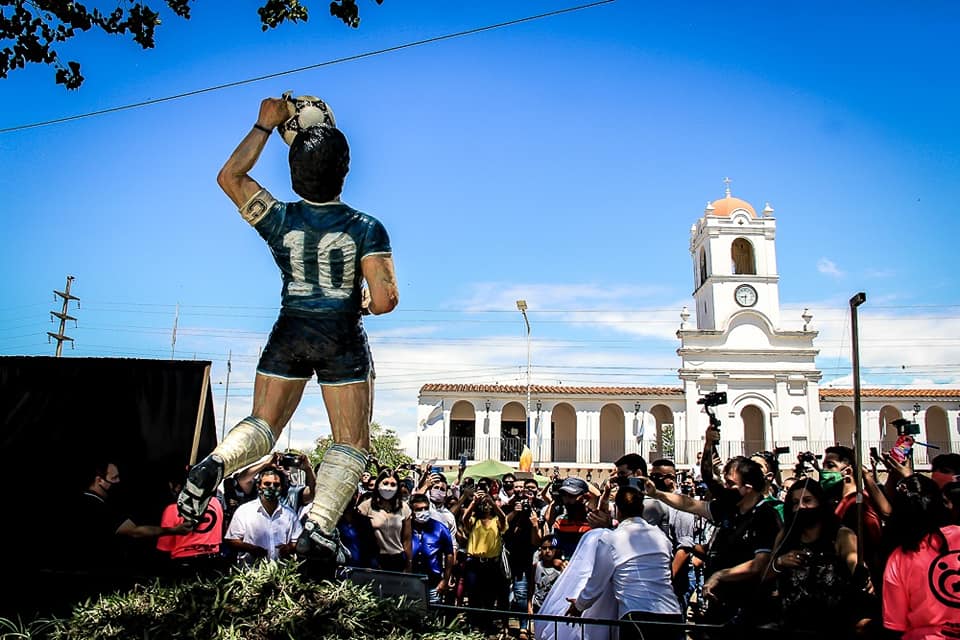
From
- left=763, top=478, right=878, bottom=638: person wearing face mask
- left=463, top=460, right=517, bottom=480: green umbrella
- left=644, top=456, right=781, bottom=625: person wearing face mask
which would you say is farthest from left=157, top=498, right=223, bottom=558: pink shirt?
left=463, top=460, right=517, bottom=480: green umbrella

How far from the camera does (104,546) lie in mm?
5359

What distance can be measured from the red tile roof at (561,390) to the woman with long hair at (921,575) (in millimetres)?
38171

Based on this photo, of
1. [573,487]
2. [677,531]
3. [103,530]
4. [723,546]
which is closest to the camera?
[103,530]

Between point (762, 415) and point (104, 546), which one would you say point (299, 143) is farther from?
point (762, 415)

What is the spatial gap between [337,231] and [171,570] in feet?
6.66

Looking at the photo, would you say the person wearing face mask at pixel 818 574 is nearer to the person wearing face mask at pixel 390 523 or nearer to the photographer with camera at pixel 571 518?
the photographer with camera at pixel 571 518

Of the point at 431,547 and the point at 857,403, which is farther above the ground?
the point at 857,403

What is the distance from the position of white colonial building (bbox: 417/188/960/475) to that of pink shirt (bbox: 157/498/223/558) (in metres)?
34.5

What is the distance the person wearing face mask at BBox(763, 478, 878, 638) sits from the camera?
181 inches

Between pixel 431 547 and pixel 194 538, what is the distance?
11.6 ft

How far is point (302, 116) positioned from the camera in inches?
166

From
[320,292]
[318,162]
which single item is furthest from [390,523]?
[318,162]

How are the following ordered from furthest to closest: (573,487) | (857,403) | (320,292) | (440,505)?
1. (440,505)
2. (573,487)
3. (857,403)
4. (320,292)

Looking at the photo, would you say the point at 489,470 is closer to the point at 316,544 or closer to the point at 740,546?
the point at 740,546
